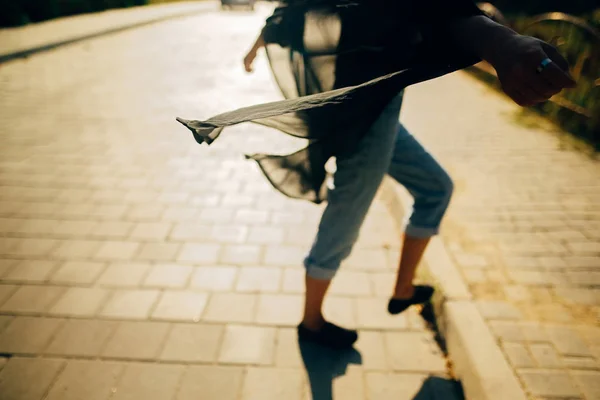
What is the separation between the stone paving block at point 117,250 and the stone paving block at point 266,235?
87 cm

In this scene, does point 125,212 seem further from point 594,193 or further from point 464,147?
point 594,193

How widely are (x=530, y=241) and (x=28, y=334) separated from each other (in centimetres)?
348

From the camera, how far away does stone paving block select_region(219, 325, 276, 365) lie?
2.01m

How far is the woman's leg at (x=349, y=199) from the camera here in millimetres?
1595

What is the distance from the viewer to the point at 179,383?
1874 millimetres

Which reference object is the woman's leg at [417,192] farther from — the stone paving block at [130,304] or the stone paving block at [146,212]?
the stone paving block at [146,212]

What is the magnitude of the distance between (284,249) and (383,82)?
185 centimetres

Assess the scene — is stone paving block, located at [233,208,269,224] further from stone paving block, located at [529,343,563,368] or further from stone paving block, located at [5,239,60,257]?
stone paving block, located at [529,343,563,368]

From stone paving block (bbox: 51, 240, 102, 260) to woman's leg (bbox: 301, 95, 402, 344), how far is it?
69.8 inches

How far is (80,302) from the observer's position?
2.32 m

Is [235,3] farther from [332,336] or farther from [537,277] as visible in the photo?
[332,336]

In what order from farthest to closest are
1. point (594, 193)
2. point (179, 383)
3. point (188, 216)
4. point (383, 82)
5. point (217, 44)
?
point (217, 44) < point (594, 193) < point (188, 216) < point (179, 383) < point (383, 82)

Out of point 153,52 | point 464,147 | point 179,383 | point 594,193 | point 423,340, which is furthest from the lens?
point 153,52

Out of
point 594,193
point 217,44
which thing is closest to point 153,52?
point 217,44
